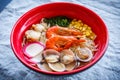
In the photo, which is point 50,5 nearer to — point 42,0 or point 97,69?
point 42,0

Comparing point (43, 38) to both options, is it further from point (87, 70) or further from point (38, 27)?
point (87, 70)

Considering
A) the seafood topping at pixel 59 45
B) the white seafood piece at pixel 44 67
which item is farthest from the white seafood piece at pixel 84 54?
the white seafood piece at pixel 44 67

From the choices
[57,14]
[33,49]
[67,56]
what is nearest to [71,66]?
[67,56]

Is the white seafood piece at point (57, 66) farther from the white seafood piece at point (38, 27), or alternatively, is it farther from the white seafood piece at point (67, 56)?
the white seafood piece at point (38, 27)

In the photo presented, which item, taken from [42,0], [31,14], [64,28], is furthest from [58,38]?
[42,0]

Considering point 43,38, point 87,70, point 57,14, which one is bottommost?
point 87,70
